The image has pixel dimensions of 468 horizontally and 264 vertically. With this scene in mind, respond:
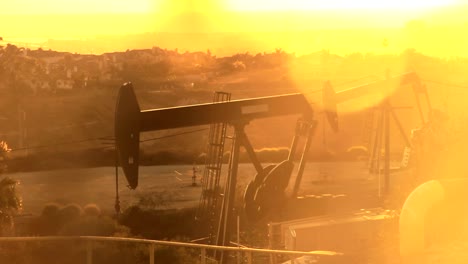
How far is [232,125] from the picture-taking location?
24.2 metres

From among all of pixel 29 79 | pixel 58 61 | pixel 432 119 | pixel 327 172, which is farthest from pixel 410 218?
pixel 58 61

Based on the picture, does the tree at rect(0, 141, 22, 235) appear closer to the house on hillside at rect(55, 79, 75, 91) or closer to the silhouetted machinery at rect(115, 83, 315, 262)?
the silhouetted machinery at rect(115, 83, 315, 262)

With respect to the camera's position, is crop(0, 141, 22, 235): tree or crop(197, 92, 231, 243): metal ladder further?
crop(0, 141, 22, 235): tree

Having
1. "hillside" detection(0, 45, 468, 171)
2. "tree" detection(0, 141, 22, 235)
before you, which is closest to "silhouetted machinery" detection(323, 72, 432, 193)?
"tree" detection(0, 141, 22, 235)

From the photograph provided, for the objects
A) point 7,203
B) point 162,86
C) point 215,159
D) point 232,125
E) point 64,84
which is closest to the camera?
point 232,125

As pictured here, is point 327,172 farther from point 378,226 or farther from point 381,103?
point 378,226

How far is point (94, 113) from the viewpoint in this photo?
91812 mm

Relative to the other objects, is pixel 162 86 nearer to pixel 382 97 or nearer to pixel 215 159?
pixel 382 97

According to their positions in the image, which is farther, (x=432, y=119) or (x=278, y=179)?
(x=432, y=119)

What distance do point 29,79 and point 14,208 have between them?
65.0 m

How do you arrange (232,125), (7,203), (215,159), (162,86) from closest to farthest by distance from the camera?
(232,125), (215,159), (7,203), (162,86)

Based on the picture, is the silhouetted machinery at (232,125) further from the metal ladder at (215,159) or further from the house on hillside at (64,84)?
the house on hillside at (64,84)

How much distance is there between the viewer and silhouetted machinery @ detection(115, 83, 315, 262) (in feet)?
71.6

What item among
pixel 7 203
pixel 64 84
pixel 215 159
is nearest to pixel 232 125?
pixel 215 159
